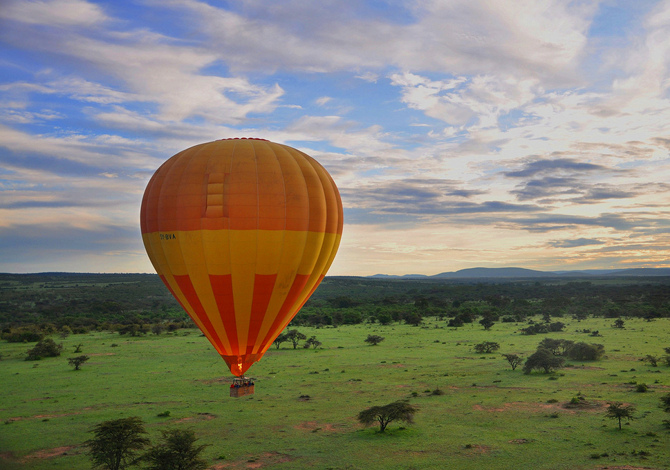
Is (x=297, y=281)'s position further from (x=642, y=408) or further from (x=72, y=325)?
(x=72, y=325)

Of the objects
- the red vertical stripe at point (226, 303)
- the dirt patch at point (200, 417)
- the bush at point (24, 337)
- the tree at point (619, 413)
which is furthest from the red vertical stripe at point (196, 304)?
the bush at point (24, 337)

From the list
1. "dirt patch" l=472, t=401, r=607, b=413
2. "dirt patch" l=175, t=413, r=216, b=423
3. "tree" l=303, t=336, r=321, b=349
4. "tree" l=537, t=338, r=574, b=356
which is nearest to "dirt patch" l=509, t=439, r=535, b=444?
"dirt patch" l=472, t=401, r=607, b=413

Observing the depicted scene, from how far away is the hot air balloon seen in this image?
2355cm

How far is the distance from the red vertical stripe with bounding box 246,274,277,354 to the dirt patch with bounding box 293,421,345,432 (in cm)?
1162

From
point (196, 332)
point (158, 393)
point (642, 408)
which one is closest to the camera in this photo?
point (642, 408)

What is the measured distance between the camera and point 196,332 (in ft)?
283

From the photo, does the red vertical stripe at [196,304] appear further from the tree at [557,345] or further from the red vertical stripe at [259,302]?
the tree at [557,345]

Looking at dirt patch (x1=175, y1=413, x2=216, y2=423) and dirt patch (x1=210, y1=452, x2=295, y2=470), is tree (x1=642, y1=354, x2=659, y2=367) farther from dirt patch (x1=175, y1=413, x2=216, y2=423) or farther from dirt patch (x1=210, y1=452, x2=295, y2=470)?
dirt patch (x1=175, y1=413, x2=216, y2=423)

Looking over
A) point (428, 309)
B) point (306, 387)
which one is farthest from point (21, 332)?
point (428, 309)

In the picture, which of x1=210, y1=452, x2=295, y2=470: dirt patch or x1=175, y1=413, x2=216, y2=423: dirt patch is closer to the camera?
x1=210, y1=452, x2=295, y2=470: dirt patch

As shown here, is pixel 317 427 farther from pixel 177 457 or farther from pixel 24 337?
pixel 24 337

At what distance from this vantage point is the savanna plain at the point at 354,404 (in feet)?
95.1

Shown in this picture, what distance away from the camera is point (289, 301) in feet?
84.7

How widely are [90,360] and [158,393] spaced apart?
19490 millimetres
